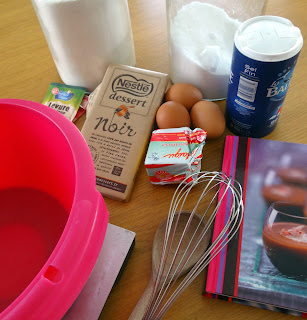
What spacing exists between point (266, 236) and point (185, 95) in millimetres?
228

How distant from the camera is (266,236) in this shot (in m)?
0.44

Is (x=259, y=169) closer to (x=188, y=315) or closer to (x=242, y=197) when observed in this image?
(x=242, y=197)

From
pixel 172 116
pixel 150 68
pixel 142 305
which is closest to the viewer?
pixel 142 305

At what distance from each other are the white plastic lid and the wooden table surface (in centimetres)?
15

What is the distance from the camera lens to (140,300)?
417mm

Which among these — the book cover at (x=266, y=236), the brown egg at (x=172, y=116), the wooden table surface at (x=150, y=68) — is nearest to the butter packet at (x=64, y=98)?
the wooden table surface at (x=150, y=68)

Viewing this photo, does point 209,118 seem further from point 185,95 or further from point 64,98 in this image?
point 64,98

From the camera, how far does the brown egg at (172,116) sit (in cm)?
51

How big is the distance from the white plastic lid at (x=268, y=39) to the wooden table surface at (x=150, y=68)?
0.50 feet

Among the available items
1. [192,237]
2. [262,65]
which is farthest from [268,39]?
[192,237]

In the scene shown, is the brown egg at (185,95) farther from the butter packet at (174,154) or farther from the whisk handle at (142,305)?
the whisk handle at (142,305)

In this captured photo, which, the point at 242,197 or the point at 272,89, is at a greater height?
the point at 272,89

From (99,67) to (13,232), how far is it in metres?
0.28

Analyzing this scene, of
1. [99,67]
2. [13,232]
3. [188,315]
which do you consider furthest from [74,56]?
[188,315]
